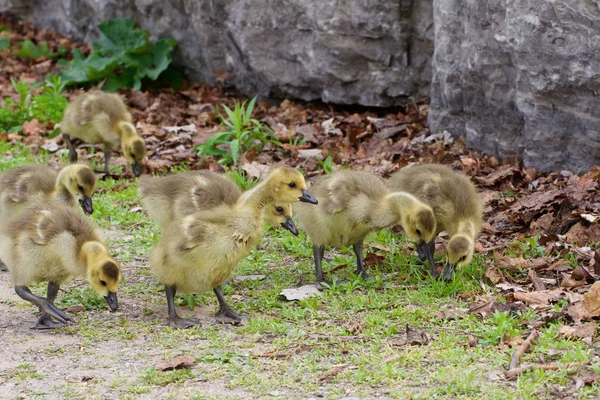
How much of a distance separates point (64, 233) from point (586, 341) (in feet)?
10.8

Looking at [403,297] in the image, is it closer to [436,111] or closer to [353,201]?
[353,201]

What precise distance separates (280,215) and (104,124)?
14.4 feet

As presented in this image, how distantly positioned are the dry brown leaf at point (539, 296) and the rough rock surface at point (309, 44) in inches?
210

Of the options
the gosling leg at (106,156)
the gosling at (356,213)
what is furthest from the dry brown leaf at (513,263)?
the gosling leg at (106,156)

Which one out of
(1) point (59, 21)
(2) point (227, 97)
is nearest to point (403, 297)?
(2) point (227, 97)

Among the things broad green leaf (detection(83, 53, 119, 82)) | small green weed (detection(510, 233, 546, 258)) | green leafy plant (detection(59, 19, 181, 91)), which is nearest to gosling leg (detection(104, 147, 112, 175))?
green leafy plant (detection(59, 19, 181, 91))

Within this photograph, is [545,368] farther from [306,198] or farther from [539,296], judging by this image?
[306,198]

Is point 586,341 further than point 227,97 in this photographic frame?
No

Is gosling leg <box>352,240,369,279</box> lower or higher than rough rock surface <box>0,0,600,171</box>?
lower

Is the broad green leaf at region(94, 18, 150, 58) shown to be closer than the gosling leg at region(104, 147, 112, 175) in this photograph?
No

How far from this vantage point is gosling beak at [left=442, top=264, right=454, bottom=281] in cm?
647

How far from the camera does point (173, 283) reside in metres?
6.03

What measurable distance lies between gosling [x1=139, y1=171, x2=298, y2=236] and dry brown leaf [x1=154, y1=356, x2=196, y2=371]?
1399 millimetres

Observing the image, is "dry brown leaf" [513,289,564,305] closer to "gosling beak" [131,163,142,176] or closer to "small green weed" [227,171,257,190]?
"small green weed" [227,171,257,190]
